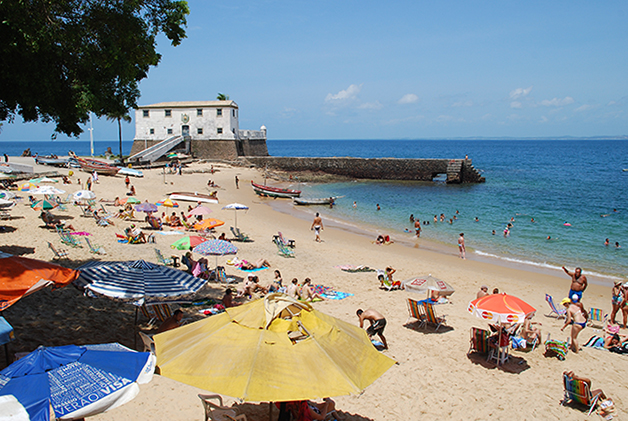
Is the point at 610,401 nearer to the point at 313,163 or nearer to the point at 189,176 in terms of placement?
the point at 189,176

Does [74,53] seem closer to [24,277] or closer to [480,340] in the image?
[24,277]

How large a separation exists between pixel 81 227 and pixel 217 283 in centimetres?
880

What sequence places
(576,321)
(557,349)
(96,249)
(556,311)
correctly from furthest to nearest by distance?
(96,249) < (556,311) < (576,321) < (557,349)

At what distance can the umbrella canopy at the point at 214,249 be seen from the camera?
12.4 m

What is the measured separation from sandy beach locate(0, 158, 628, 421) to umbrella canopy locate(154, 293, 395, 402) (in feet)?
5.10

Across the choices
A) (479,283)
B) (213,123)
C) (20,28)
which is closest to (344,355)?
(20,28)

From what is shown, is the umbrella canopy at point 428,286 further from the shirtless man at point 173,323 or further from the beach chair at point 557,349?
the shirtless man at point 173,323

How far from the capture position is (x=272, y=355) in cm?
482

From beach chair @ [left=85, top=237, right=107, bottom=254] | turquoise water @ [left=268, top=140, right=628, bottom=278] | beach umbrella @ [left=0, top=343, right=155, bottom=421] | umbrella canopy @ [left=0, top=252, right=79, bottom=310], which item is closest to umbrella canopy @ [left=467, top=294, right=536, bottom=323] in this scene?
beach umbrella @ [left=0, top=343, right=155, bottom=421]

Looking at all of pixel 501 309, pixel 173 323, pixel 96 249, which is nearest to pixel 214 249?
pixel 173 323

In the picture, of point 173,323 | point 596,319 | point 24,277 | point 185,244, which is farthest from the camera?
point 185,244

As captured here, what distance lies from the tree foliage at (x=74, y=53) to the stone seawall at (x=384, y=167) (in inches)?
1775

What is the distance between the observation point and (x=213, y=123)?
52906 mm

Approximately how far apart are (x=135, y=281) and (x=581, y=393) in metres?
7.94
